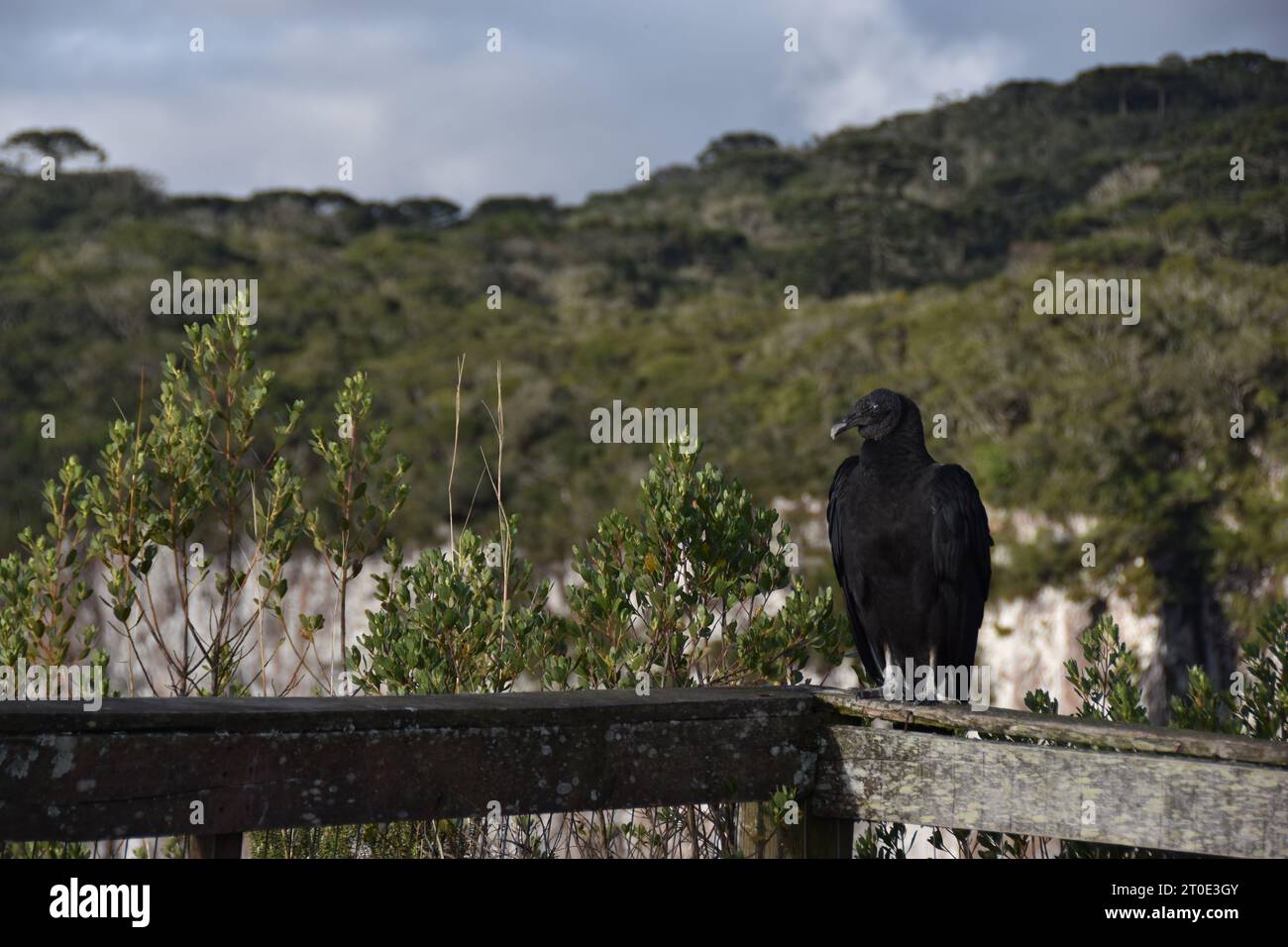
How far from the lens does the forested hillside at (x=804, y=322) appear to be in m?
14.6

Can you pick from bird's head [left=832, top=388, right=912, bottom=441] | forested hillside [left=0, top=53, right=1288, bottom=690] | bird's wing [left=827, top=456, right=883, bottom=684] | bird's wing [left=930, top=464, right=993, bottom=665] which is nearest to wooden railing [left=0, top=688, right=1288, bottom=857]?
bird's wing [left=930, top=464, right=993, bottom=665]

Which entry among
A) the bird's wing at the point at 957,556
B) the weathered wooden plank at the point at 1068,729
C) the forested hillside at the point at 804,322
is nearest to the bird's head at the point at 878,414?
the bird's wing at the point at 957,556

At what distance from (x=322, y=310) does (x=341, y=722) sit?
22.2m

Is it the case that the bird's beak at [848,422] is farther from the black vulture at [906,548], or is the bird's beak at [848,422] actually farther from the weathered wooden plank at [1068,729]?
the weathered wooden plank at [1068,729]

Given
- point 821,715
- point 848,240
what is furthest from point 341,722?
point 848,240

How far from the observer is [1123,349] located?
54.4ft

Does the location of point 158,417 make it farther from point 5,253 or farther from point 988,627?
point 5,253

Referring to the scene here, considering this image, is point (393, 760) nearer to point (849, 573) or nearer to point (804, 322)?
point (849, 573)

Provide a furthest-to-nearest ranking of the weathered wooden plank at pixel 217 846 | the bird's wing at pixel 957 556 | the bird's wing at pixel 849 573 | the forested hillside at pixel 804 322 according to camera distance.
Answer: the forested hillside at pixel 804 322, the bird's wing at pixel 849 573, the bird's wing at pixel 957 556, the weathered wooden plank at pixel 217 846

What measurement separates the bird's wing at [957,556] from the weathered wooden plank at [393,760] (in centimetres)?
129

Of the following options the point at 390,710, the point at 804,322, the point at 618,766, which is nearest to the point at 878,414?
the point at 618,766

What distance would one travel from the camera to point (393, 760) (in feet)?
6.53

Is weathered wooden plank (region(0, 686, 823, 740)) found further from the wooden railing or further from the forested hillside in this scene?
the forested hillside

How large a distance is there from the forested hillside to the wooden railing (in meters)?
11.7
